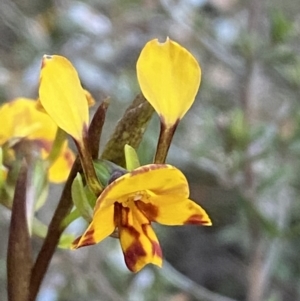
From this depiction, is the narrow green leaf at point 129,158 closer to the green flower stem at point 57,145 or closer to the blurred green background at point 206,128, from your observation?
the green flower stem at point 57,145

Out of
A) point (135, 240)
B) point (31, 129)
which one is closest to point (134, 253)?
point (135, 240)

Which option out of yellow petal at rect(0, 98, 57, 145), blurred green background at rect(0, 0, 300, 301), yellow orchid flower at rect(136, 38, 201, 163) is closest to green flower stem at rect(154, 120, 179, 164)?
yellow orchid flower at rect(136, 38, 201, 163)

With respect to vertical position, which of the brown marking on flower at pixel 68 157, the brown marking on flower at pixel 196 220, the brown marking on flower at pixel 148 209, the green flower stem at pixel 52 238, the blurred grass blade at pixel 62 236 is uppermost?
the brown marking on flower at pixel 196 220

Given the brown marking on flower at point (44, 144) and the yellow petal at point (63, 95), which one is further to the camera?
the brown marking on flower at point (44, 144)

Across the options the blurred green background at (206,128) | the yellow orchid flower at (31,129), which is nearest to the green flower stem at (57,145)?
the yellow orchid flower at (31,129)

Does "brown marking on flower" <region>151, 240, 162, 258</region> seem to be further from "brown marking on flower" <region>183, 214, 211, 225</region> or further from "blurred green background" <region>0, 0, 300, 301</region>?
"blurred green background" <region>0, 0, 300, 301</region>

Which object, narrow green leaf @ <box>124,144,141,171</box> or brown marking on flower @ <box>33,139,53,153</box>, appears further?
brown marking on flower @ <box>33,139,53,153</box>
